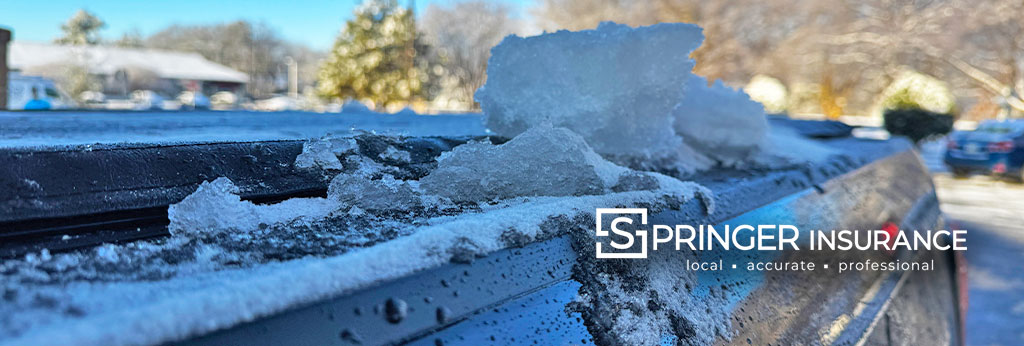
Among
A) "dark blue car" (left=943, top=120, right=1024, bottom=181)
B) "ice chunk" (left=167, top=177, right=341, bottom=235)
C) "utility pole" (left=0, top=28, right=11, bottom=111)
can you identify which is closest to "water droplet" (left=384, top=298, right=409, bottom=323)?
"ice chunk" (left=167, top=177, right=341, bottom=235)

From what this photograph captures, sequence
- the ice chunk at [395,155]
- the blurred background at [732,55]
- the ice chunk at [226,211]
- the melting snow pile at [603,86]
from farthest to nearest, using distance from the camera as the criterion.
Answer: the blurred background at [732,55] → the melting snow pile at [603,86] → the ice chunk at [395,155] → the ice chunk at [226,211]

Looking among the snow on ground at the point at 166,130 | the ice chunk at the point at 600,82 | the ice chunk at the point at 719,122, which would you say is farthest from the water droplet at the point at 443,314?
the ice chunk at the point at 719,122

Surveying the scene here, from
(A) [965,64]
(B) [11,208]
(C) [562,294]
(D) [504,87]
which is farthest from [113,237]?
(A) [965,64]

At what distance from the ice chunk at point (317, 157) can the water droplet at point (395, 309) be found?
0.49 meters

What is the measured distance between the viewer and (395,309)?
0.66 m

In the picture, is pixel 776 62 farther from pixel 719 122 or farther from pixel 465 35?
pixel 719 122

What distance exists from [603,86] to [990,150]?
41.0 feet

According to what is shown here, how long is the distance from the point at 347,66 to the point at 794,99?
69.5 ft

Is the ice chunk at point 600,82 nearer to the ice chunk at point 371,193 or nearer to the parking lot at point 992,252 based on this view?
the ice chunk at point 371,193

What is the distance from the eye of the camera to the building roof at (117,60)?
35781 millimetres

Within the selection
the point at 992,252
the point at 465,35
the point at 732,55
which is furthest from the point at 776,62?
the point at 992,252

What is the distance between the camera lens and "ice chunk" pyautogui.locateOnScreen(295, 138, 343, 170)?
1088mm

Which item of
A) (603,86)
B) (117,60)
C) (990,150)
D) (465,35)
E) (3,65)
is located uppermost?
(465,35)

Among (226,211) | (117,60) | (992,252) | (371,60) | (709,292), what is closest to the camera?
(226,211)
